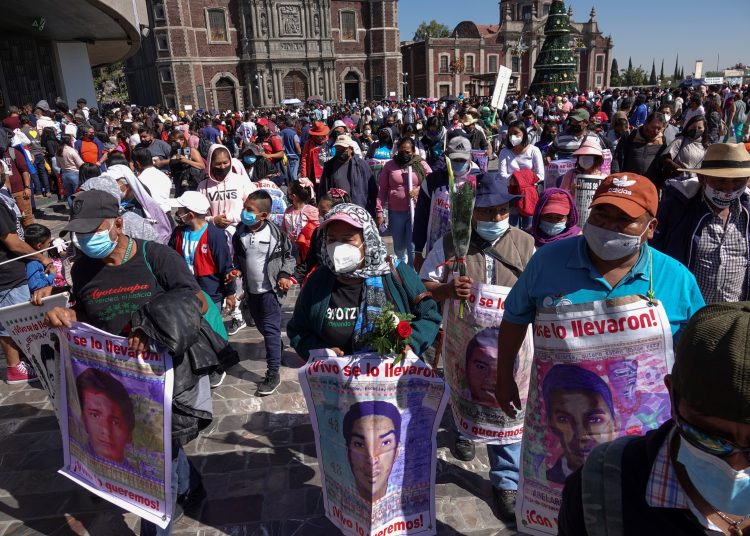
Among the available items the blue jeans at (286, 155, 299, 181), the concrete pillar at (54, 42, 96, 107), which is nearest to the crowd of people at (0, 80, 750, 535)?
the blue jeans at (286, 155, 299, 181)

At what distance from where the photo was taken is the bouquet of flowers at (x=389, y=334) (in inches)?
101

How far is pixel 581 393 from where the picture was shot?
7.59ft

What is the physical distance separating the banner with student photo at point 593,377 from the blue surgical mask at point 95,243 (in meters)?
2.29

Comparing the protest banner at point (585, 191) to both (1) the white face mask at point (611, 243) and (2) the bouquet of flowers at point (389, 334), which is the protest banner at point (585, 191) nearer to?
(1) the white face mask at point (611, 243)

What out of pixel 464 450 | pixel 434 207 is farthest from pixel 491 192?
pixel 434 207

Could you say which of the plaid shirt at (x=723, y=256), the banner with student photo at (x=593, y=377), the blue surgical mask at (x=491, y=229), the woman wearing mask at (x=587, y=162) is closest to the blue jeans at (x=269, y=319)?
the blue surgical mask at (x=491, y=229)

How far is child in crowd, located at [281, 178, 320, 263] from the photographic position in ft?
18.0

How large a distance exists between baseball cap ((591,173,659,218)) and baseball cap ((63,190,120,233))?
2.52 meters

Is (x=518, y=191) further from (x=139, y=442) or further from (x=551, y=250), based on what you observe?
(x=139, y=442)

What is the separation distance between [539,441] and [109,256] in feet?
8.17

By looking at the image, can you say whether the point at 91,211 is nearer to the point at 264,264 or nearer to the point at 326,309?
the point at 326,309

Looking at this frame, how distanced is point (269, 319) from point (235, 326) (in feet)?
5.77

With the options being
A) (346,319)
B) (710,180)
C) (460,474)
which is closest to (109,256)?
(346,319)

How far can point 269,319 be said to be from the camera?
488 centimetres
